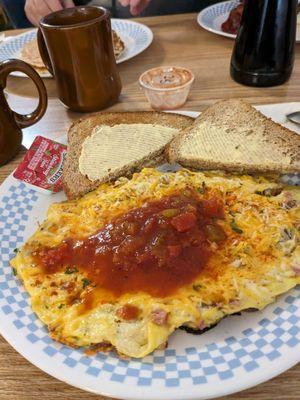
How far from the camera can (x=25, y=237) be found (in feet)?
6.03

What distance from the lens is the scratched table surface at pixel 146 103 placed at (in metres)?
1.30

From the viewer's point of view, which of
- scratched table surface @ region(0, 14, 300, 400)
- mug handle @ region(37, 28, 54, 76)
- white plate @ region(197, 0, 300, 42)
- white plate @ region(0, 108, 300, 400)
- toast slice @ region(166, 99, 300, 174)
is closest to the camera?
white plate @ region(0, 108, 300, 400)

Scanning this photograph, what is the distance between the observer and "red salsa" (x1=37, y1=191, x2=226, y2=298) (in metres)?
1.50

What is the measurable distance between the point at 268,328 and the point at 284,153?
40.8 inches

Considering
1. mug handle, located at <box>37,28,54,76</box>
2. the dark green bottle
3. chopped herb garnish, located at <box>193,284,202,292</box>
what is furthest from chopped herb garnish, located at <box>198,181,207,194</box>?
mug handle, located at <box>37,28,54,76</box>

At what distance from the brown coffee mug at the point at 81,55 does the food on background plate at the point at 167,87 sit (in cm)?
24

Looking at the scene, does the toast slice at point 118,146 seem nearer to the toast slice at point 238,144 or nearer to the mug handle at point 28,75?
the toast slice at point 238,144

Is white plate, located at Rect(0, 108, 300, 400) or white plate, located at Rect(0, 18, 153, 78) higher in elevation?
white plate, located at Rect(0, 18, 153, 78)

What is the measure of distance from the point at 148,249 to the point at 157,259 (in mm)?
59

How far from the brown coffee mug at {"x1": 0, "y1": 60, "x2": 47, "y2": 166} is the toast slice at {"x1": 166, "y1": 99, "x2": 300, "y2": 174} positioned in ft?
2.93

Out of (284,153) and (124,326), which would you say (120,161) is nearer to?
(284,153)

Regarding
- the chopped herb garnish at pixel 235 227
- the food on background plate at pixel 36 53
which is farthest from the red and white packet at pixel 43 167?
the food on background plate at pixel 36 53

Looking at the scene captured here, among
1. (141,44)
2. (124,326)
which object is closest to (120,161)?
(124,326)

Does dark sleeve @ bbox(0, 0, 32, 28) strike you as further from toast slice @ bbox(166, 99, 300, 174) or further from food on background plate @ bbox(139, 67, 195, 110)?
toast slice @ bbox(166, 99, 300, 174)
